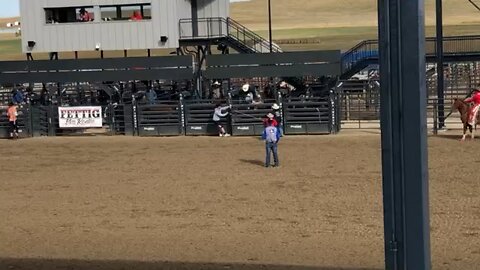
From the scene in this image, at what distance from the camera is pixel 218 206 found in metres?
15.7

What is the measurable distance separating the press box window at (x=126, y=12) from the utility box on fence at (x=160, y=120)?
5.74 meters

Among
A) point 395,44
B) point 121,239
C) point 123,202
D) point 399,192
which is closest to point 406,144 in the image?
point 399,192

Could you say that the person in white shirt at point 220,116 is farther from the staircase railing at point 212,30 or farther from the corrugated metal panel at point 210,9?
the corrugated metal panel at point 210,9

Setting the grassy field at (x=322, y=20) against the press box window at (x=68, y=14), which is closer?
the press box window at (x=68, y=14)

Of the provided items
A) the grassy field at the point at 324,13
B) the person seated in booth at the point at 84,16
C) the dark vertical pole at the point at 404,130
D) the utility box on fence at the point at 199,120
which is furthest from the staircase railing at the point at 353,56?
the grassy field at the point at 324,13

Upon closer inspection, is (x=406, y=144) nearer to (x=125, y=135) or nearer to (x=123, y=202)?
(x=123, y=202)

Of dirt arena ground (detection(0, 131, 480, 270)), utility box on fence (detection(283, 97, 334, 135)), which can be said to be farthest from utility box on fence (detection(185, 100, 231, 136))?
dirt arena ground (detection(0, 131, 480, 270))

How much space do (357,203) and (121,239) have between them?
→ 16.3ft

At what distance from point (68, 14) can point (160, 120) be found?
28.7 ft

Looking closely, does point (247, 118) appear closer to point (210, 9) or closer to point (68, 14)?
point (210, 9)

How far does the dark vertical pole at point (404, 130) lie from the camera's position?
4703 mm

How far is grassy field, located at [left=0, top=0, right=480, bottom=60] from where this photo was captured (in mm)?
98375

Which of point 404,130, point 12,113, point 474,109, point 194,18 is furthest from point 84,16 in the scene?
point 404,130

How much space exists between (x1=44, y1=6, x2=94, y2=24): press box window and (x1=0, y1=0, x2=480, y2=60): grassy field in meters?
50.6
